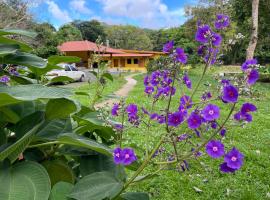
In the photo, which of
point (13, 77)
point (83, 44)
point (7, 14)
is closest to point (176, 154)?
point (13, 77)

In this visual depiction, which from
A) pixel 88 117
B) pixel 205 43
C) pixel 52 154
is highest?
pixel 205 43

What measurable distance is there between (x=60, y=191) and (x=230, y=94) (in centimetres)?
56

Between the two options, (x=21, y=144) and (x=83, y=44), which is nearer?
(x=21, y=144)

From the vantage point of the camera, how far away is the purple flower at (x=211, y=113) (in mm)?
1126

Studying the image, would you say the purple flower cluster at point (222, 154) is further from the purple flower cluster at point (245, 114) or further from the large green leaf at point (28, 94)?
the large green leaf at point (28, 94)

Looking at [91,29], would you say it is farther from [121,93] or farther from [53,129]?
[53,129]

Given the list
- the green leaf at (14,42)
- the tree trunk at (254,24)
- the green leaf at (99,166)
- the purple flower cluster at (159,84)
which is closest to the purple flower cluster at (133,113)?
the purple flower cluster at (159,84)

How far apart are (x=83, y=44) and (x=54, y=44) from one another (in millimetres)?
8879

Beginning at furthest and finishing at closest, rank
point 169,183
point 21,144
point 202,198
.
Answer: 1. point 169,183
2. point 202,198
3. point 21,144

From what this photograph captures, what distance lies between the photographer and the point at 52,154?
134 centimetres

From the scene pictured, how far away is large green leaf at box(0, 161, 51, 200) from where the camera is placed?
1001mm

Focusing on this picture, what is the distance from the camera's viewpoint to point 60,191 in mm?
1089

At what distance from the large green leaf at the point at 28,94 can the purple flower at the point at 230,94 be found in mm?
442

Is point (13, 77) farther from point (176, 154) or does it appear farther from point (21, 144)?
point (176, 154)
